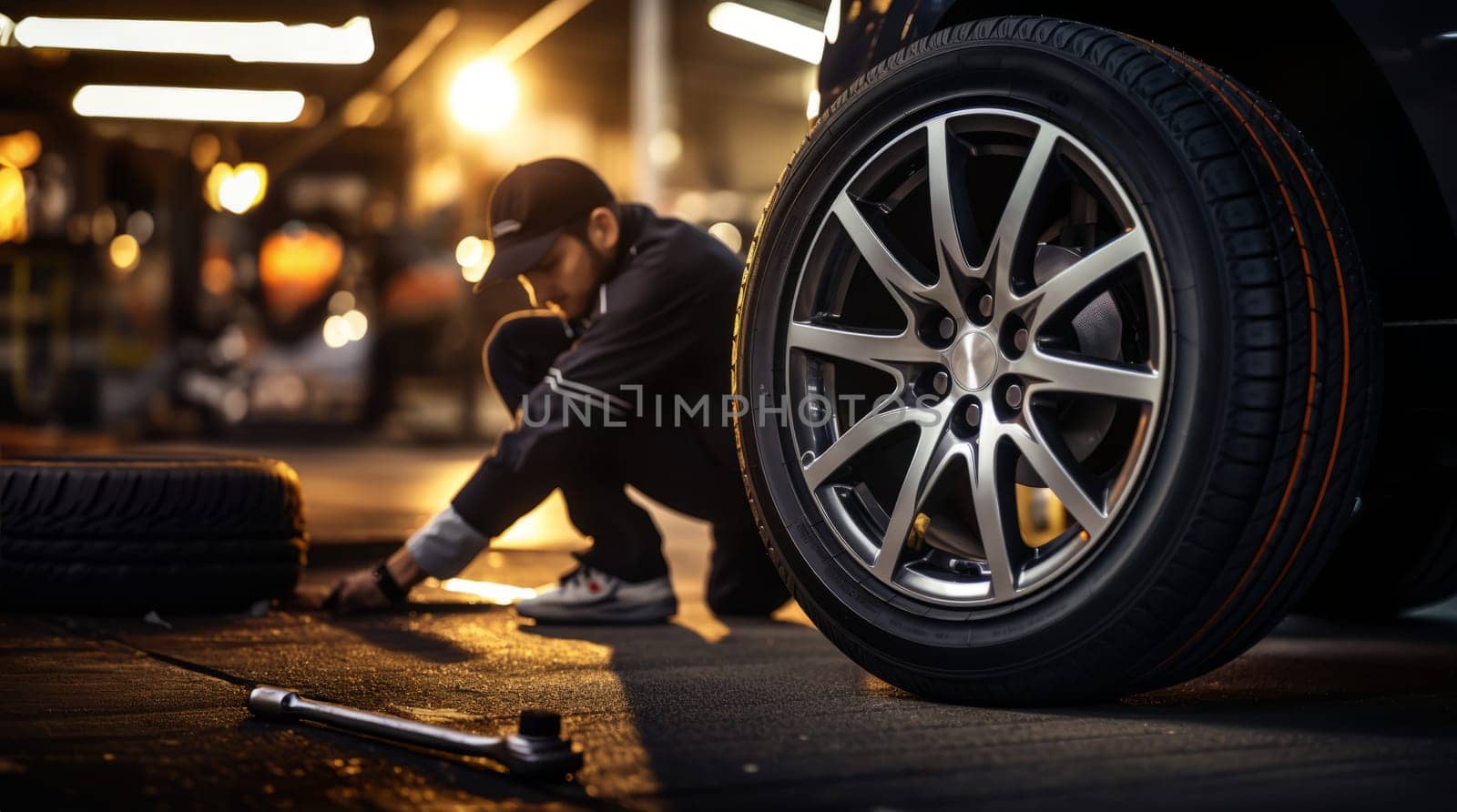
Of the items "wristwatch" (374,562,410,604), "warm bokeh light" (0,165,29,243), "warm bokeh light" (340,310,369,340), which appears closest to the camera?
"wristwatch" (374,562,410,604)

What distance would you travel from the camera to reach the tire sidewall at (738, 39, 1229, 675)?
1920 millimetres

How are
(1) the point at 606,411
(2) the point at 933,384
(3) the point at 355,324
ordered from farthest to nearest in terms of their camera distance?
1. (3) the point at 355,324
2. (1) the point at 606,411
3. (2) the point at 933,384

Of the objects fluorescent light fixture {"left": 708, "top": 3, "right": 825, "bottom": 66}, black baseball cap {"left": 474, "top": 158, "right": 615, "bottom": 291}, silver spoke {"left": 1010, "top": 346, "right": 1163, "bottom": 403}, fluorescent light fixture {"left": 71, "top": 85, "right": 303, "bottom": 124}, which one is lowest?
silver spoke {"left": 1010, "top": 346, "right": 1163, "bottom": 403}

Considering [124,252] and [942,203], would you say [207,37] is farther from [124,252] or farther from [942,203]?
[124,252]

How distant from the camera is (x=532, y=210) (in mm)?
3451

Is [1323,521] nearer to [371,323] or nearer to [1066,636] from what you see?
[1066,636]

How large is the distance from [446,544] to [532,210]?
777 mm

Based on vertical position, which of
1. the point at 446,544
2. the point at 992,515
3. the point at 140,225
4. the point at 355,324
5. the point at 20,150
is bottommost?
the point at 446,544

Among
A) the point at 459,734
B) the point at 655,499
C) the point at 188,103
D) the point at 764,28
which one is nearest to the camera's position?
the point at 459,734

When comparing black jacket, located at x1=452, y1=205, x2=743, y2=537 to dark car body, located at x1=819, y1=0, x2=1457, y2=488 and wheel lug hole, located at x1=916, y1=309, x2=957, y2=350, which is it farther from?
wheel lug hole, located at x1=916, y1=309, x2=957, y2=350

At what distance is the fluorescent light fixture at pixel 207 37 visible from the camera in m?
8.07

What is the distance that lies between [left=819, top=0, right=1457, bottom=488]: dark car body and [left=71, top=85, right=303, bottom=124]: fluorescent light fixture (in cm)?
872

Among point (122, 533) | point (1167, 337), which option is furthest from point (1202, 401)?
point (122, 533)

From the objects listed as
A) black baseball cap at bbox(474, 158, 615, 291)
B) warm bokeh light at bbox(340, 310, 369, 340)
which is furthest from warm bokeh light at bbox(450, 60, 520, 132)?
black baseball cap at bbox(474, 158, 615, 291)
